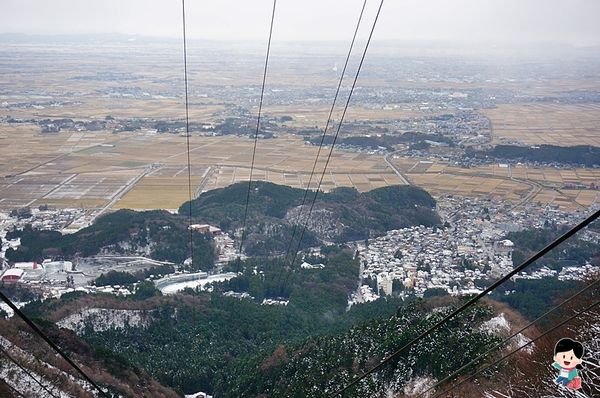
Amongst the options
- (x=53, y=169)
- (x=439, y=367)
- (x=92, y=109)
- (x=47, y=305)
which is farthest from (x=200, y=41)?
(x=439, y=367)

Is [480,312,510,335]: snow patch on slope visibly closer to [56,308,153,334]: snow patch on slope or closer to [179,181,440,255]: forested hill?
[56,308,153,334]: snow patch on slope

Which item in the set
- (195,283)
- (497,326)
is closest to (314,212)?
(195,283)

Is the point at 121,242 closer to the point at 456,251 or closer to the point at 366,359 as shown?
the point at 456,251

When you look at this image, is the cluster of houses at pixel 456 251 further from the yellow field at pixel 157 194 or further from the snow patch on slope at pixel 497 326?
the yellow field at pixel 157 194

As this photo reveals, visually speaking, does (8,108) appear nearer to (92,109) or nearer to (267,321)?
(92,109)

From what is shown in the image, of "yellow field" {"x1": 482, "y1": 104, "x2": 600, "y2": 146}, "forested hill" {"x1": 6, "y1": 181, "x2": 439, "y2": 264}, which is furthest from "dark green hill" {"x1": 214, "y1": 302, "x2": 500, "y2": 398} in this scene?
"yellow field" {"x1": 482, "y1": 104, "x2": 600, "y2": 146}

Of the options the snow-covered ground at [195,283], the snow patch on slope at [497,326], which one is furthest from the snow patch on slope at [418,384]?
the snow-covered ground at [195,283]

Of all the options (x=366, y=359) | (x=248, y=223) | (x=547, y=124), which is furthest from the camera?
(x=547, y=124)

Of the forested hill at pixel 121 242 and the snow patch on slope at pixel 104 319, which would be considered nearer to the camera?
the snow patch on slope at pixel 104 319
